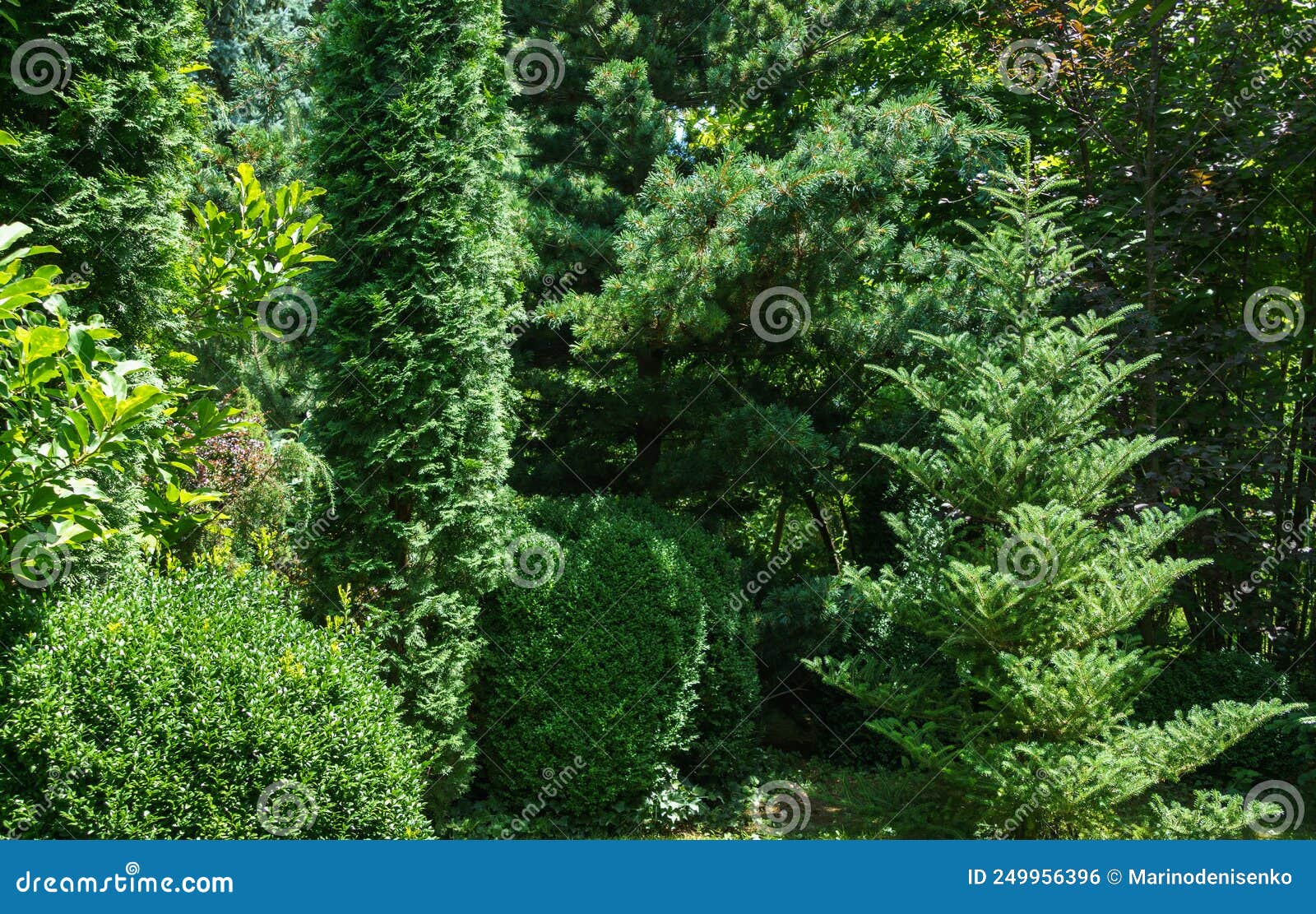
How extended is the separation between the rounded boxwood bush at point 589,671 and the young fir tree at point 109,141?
253 cm

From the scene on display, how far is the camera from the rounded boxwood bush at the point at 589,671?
5477 millimetres

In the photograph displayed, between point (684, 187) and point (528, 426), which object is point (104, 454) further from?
point (528, 426)

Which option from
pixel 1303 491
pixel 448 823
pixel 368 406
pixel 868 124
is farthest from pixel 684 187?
pixel 1303 491

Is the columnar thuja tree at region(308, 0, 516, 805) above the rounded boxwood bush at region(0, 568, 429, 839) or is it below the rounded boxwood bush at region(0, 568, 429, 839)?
above

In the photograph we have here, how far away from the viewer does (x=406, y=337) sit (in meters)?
4.89

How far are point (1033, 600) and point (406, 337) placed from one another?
338 centimetres

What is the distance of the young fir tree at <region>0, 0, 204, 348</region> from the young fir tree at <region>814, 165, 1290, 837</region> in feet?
11.7

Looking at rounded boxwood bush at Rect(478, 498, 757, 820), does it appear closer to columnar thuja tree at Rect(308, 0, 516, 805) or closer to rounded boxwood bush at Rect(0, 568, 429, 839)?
columnar thuja tree at Rect(308, 0, 516, 805)

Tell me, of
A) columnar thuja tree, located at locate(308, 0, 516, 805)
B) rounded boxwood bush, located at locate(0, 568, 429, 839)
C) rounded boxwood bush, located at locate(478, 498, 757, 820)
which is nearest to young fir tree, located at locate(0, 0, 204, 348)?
columnar thuja tree, located at locate(308, 0, 516, 805)

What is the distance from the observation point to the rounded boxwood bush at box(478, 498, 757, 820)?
5477mm

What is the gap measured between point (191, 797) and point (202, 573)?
1099 millimetres

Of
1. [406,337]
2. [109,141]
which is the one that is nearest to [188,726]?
[406,337]

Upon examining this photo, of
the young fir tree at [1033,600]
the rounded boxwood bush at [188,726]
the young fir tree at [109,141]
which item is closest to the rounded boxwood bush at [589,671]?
the young fir tree at [1033,600]

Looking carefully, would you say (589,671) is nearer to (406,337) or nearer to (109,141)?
(406,337)
